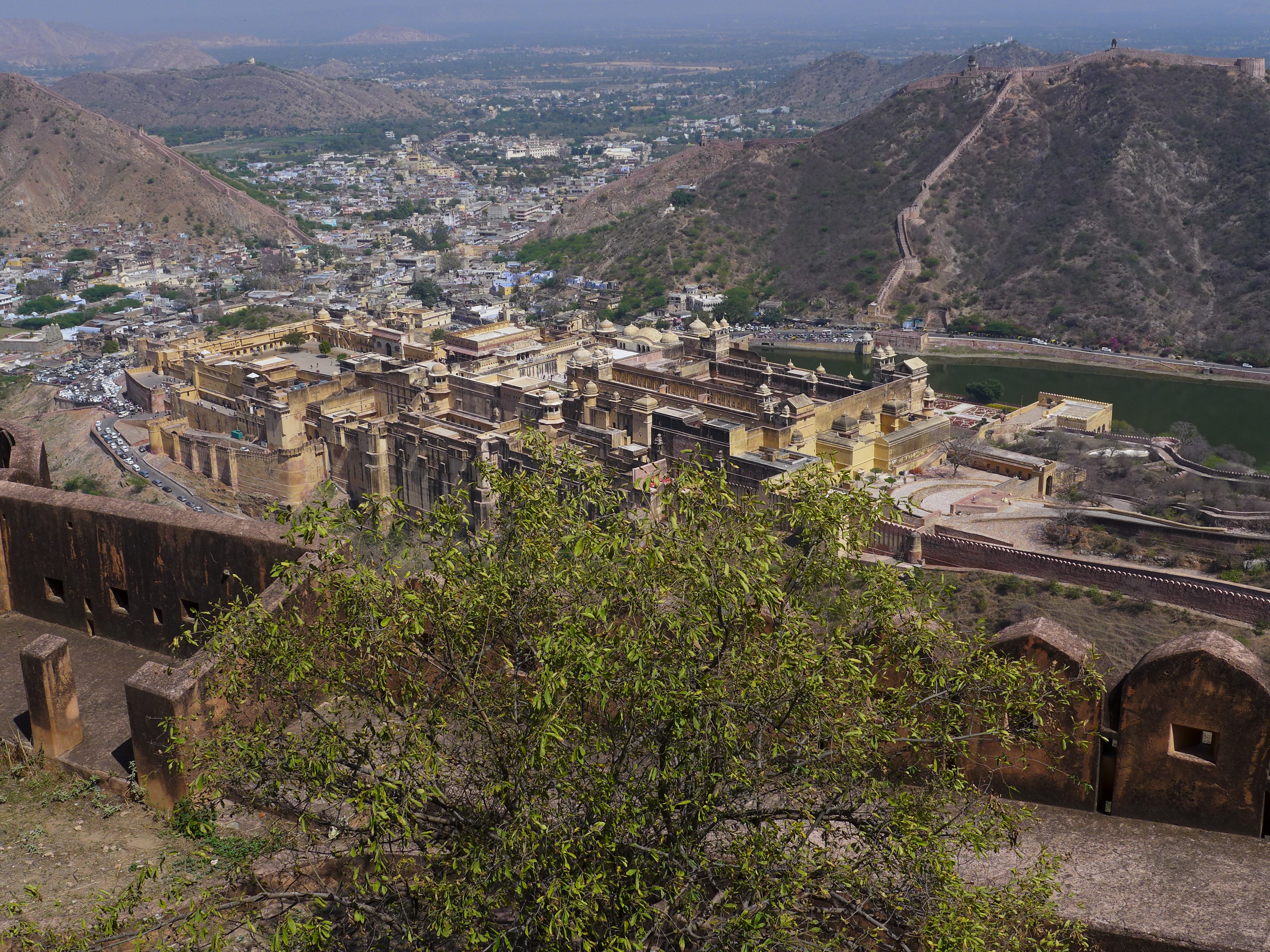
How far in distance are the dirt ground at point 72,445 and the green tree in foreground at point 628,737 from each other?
106 ft

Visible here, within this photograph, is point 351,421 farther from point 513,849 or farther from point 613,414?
point 513,849

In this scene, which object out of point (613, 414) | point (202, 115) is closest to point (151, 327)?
point (613, 414)

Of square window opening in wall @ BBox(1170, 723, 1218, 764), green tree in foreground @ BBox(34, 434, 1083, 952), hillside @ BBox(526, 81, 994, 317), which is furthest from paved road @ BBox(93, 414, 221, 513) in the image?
hillside @ BBox(526, 81, 994, 317)

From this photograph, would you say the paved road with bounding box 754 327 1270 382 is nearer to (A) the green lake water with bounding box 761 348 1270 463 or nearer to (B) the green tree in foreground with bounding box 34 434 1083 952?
(A) the green lake water with bounding box 761 348 1270 463

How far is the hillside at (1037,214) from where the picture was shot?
60656 millimetres

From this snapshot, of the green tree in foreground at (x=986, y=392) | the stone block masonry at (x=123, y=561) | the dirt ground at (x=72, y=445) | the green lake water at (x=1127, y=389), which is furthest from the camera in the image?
the green tree in foreground at (x=986, y=392)

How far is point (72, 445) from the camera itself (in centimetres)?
4394

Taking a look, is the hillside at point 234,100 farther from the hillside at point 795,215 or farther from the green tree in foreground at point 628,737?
the green tree in foreground at point 628,737

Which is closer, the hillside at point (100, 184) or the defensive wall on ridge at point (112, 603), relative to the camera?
the defensive wall on ridge at point (112, 603)

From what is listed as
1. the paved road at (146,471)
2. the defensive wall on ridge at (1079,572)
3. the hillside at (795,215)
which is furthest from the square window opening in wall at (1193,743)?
the hillside at (795,215)

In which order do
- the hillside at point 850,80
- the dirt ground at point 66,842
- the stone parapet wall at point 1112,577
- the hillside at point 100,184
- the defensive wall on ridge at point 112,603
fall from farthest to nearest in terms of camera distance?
the hillside at point 850,80, the hillside at point 100,184, the stone parapet wall at point 1112,577, the defensive wall on ridge at point 112,603, the dirt ground at point 66,842

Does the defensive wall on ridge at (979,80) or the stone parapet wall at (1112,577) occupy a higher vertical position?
the defensive wall on ridge at (979,80)

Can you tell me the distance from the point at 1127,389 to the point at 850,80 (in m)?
139

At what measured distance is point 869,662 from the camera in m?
5.37
